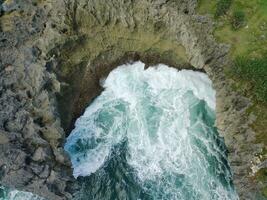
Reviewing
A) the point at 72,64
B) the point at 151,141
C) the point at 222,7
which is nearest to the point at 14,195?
the point at 151,141

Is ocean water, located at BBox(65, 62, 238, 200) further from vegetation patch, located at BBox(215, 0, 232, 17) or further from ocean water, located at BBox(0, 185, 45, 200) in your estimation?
vegetation patch, located at BBox(215, 0, 232, 17)

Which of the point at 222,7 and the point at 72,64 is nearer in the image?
the point at 72,64

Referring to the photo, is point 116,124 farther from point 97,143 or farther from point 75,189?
point 75,189

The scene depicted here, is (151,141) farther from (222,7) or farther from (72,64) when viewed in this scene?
(222,7)

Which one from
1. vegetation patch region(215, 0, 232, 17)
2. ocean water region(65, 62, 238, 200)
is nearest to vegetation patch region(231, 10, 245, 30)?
vegetation patch region(215, 0, 232, 17)

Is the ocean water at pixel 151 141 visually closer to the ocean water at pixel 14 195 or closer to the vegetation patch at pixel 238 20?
the ocean water at pixel 14 195

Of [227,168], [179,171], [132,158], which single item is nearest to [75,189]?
[132,158]
